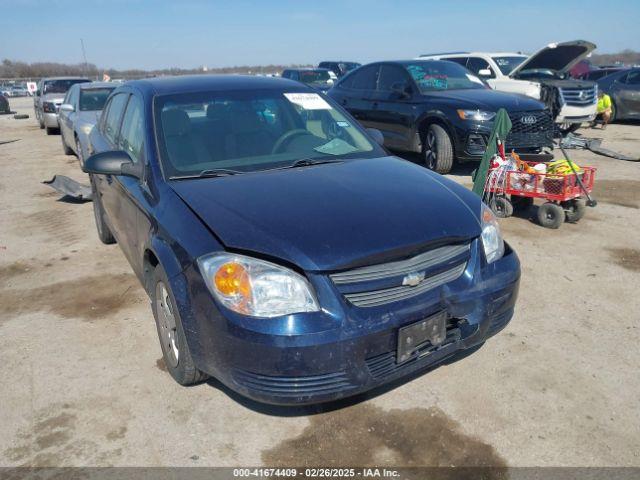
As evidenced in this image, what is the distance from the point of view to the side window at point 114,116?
4227 millimetres

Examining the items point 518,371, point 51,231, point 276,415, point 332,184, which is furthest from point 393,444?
point 51,231

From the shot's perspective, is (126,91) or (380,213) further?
(126,91)

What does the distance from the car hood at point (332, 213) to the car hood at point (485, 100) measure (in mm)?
4599

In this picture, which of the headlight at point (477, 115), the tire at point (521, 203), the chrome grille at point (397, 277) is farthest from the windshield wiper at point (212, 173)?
the headlight at point (477, 115)

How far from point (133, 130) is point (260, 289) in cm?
194

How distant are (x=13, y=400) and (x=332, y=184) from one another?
2.09 m

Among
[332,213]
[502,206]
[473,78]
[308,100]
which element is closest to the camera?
[332,213]

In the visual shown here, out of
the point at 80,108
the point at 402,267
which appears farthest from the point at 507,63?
the point at 402,267

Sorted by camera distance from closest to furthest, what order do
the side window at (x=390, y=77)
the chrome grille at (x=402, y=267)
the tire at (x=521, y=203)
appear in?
the chrome grille at (x=402, y=267) → the tire at (x=521, y=203) → the side window at (x=390, y=77)

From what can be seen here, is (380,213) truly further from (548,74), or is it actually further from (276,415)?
(548,74)

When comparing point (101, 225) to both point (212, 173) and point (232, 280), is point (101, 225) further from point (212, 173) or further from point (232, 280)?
point (232, 280)

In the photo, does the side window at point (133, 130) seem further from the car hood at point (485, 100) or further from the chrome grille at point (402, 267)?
the car hood at point (485, 100)

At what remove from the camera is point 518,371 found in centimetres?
302

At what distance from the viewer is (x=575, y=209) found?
5.55 m
